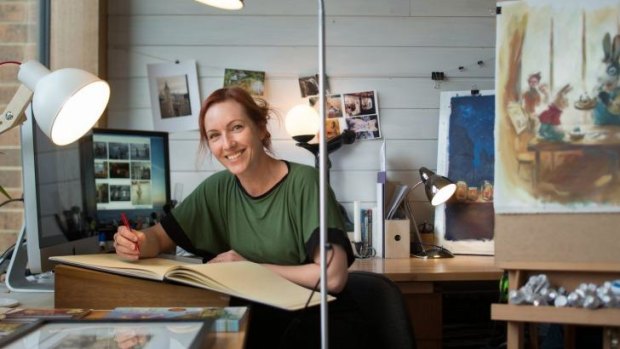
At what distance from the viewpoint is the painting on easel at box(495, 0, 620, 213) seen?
136 cm

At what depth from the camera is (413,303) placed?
192 centimetres

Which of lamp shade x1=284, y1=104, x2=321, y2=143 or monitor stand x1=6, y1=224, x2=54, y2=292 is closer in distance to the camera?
monitor stand x1=6, y1=224, x2=54, y2=292

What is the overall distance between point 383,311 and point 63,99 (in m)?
0.78

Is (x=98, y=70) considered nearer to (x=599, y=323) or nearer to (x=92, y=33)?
(x=92, y=33)

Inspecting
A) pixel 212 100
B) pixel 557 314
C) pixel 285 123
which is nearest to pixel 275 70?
pixel 285 123

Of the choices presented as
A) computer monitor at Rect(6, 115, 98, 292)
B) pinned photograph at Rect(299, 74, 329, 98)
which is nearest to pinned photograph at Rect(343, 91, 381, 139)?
pinned photograph at Rect(299, 74, 329, 98)

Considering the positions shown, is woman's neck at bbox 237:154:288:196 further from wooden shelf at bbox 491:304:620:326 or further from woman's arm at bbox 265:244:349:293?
wooden shelf at bbox 491:304:620:326

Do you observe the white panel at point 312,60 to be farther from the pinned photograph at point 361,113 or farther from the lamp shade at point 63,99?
the lamp shade at point 63,99

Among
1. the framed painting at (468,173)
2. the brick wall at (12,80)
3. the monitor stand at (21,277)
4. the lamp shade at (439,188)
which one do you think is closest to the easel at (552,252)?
the lamp shade at (439,188)

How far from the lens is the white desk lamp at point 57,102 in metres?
1.16

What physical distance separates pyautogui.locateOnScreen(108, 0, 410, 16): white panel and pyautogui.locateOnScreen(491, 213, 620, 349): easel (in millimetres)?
1350

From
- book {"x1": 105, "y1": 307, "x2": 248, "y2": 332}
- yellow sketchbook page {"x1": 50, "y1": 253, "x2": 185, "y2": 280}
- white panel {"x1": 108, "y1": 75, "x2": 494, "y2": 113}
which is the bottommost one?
book {"x1": 105, "y1": 307, "x2": 248, "y2": 332}

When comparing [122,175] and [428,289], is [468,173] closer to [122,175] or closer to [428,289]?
[428,289]

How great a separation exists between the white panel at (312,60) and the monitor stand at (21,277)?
3.63ft
